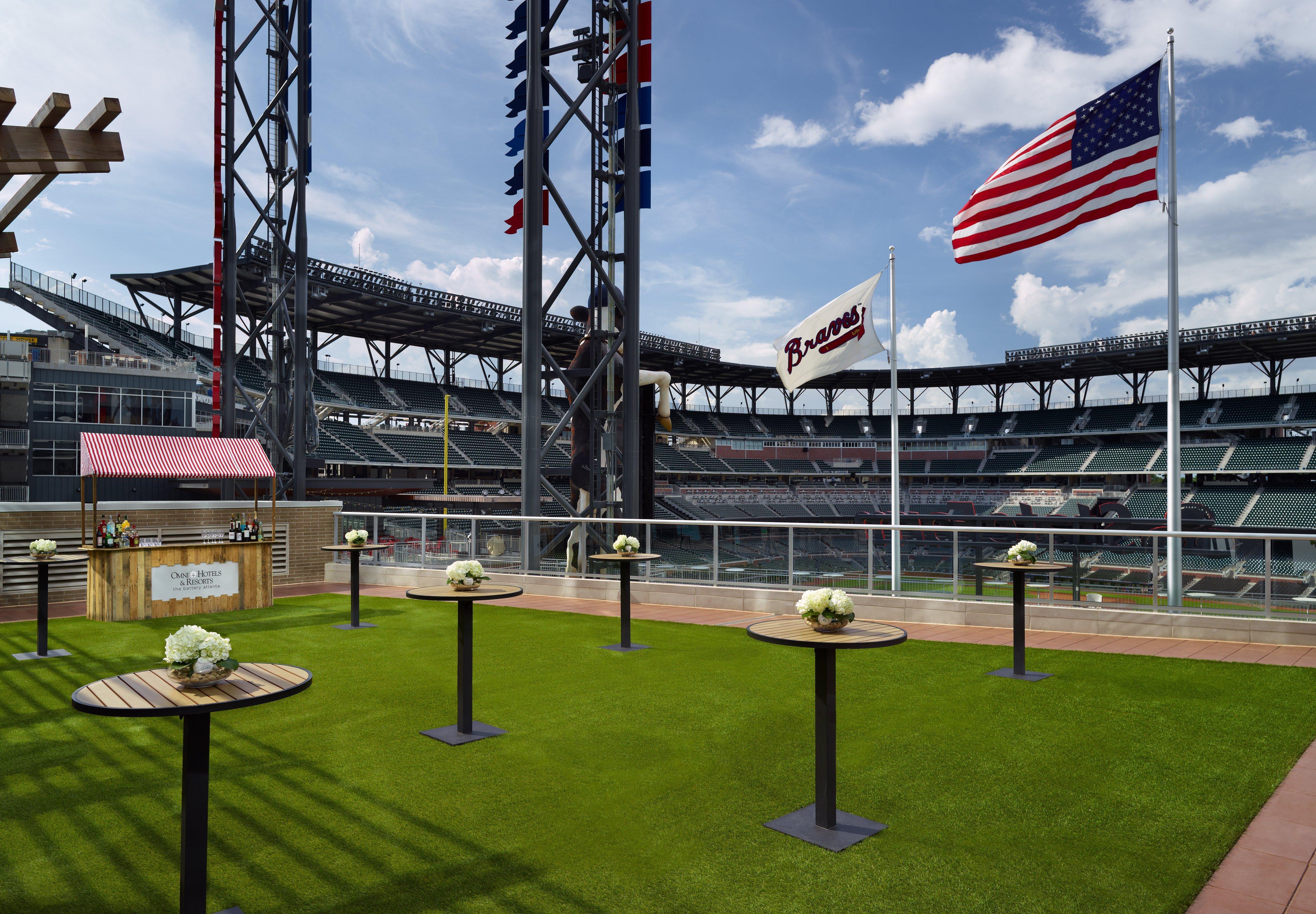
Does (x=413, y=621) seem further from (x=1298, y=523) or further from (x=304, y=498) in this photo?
(x=1298, y=523)

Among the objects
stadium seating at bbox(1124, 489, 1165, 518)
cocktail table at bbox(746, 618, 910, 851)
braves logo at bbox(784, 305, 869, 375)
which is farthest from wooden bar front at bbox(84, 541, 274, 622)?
stadium seating at bbox(1124, 489, 1165, 518)

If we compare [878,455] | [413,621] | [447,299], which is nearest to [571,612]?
[413,621]

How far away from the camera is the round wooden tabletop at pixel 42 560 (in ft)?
31.4

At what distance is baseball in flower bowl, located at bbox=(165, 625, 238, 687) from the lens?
366 cm

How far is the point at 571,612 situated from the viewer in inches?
493

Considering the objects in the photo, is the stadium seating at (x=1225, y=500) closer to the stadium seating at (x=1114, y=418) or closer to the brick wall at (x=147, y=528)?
the stadium seating at (x=1114, y=418)

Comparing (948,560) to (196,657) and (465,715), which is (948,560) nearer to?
(465,715)

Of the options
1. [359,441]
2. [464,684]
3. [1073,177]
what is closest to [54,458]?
[359,441]

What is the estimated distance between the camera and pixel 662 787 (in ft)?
16.7

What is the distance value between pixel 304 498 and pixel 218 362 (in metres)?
5.20

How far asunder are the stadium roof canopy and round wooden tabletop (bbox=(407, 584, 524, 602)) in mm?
34060

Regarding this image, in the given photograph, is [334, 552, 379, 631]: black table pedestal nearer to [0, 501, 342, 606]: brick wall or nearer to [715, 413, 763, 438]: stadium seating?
[0, 501, 342, 606]: brick wall

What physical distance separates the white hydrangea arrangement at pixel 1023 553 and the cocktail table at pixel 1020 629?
5 centimetres

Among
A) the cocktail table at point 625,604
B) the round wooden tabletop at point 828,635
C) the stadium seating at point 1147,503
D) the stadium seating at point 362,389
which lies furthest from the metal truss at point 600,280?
the stadium seating at point 1147,503
